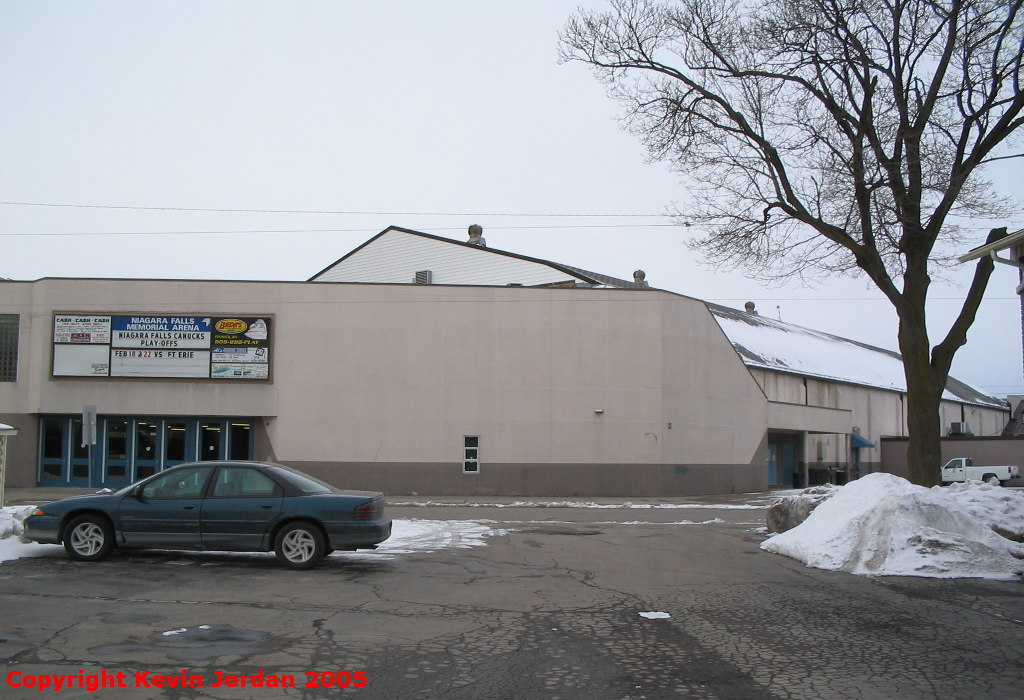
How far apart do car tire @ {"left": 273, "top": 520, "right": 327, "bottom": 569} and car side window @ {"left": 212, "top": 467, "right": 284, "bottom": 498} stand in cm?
56

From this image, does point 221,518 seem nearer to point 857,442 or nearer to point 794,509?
point 794,509

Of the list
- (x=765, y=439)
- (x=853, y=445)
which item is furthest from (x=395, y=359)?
(x=853, y=445)

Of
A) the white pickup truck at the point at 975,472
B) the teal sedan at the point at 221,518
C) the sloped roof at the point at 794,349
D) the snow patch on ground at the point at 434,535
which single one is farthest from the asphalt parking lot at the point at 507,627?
the white pickup truck at the point at 975,472

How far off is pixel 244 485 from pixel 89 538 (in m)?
2.20

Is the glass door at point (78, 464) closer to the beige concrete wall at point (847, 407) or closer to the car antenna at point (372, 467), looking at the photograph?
the car antenna at point (372, 467)

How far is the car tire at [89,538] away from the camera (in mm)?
11140

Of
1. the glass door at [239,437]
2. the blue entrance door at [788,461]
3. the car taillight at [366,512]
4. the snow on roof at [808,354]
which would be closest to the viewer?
the car taillight at [366,512]

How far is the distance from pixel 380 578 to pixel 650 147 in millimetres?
13113

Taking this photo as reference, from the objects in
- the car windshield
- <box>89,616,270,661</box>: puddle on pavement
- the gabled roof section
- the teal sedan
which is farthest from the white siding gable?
<box>89,616,270,661</box>: puddle on pavement

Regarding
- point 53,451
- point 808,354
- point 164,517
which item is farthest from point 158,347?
point 808,354

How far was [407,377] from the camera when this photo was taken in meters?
28.0

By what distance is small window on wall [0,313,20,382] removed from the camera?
27.8 metres

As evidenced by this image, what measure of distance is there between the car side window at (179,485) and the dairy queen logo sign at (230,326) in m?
17.2

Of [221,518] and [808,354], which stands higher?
[808,354]
